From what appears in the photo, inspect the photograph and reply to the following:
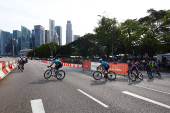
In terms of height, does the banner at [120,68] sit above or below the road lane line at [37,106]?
above

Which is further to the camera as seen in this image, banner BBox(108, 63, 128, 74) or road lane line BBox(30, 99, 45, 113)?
banner BBox(108, 63, 128, 74)

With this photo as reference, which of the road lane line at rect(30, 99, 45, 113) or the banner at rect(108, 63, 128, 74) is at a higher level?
the banner at rect(108, 63, 128, 74)

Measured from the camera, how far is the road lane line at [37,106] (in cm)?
412

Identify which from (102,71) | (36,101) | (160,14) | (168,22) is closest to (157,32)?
(168,22)

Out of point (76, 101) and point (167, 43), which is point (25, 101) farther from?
point (167, 43)

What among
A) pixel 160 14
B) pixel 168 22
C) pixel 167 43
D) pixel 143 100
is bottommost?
pixel 143 100

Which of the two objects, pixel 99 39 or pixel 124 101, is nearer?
pixel 124 101

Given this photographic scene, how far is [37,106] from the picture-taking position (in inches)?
175

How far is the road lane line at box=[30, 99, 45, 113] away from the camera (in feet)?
13.5

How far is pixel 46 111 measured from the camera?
4051 millimetres

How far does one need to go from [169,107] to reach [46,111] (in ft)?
14.1

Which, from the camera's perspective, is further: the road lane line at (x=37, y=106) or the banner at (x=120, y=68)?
the banner at (x=120, y=68)

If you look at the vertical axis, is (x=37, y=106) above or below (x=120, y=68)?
below

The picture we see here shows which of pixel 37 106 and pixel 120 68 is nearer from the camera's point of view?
pixel 37 106
